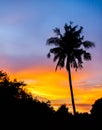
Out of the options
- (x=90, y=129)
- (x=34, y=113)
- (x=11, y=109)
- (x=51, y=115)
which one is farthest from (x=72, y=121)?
(x=11, y=109)

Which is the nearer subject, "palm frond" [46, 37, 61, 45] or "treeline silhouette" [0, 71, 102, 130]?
"treeline silhouette" [0, 71, 102, 130]

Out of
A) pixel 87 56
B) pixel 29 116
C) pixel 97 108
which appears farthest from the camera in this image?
pixel 87 56

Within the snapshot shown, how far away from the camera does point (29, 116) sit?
36656 millimetres

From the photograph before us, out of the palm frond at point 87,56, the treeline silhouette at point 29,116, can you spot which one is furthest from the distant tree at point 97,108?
the palm frond at point 87,56

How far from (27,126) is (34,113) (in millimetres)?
3745

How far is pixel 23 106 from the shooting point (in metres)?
38.6

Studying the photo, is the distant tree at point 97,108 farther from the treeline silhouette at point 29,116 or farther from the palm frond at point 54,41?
the palm frond at point 54,41

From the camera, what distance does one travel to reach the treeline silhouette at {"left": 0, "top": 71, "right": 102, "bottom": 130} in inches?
1357

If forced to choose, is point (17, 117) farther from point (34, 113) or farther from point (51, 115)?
point (51, 115)

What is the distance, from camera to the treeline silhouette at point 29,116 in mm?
34469

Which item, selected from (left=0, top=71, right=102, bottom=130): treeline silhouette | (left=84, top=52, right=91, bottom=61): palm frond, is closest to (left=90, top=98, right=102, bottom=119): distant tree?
(left=0, top=71, right=102, bottom=130): treeline silhouette

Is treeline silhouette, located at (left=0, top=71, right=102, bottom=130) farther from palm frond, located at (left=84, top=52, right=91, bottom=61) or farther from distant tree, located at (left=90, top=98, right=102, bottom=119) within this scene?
palm frond, located at (left=84, top=52, right=91, bottom=61)

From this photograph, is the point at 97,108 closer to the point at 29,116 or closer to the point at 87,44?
the point at 87,44

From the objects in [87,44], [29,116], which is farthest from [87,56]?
[29,116]
